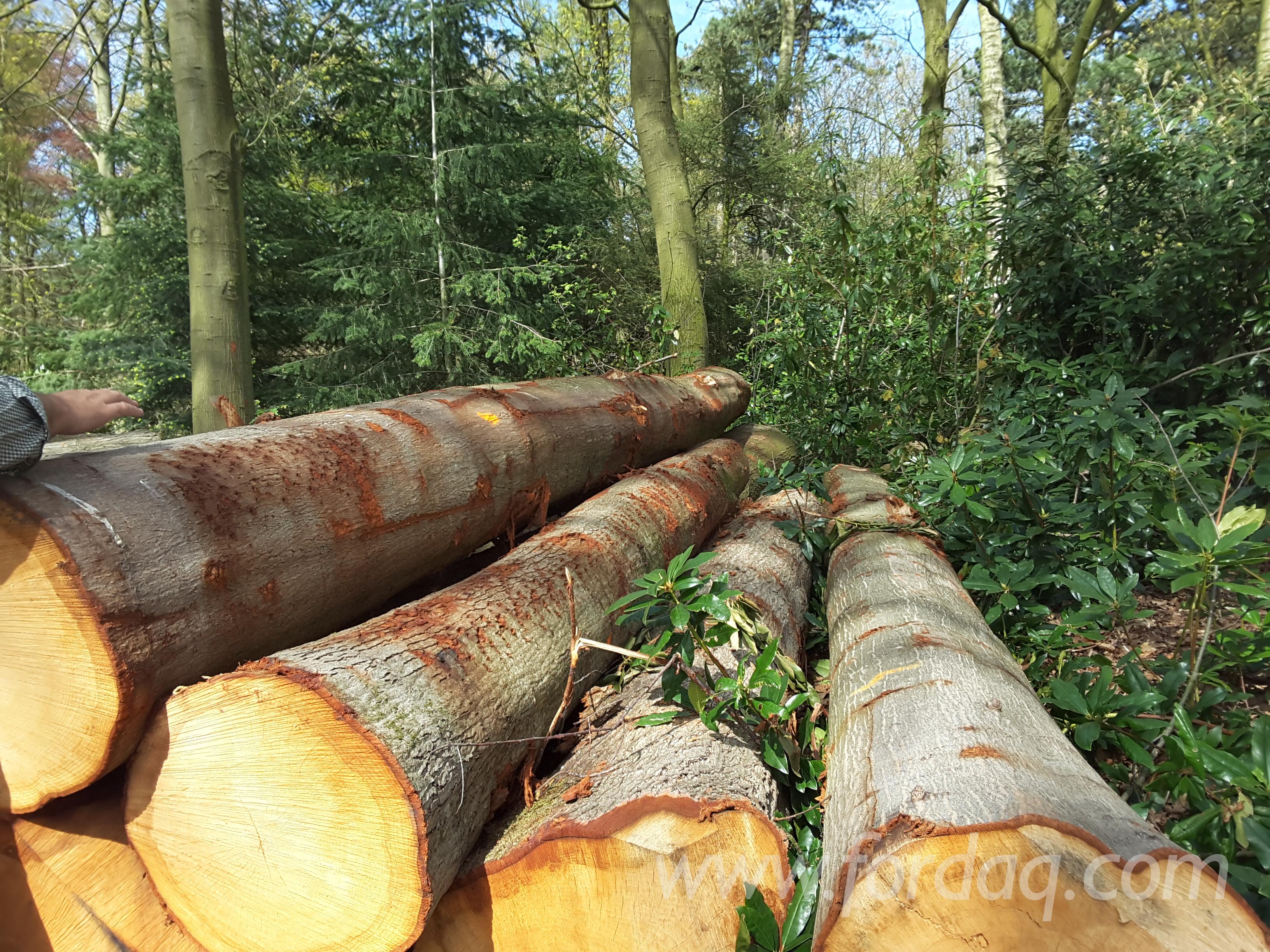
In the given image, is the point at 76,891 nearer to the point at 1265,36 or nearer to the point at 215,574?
the point at 215,574

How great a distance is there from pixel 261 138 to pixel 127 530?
7862 millimetres

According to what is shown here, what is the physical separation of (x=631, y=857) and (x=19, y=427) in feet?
4.85

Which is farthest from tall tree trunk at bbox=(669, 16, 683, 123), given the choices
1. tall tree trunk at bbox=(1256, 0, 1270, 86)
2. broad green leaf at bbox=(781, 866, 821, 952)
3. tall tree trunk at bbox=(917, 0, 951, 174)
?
broad green leaf at bbox=(781, 866, 821, 952)

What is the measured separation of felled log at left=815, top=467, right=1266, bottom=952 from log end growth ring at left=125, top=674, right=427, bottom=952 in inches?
31.9

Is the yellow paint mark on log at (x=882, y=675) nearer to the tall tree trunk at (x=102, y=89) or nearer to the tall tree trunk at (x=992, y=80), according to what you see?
the tall tree trunk at (x=102, y=89)

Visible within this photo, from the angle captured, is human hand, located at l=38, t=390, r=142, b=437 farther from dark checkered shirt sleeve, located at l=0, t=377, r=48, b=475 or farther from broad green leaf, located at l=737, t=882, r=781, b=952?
broad green leaf, located at l=737, t=882, r=781, b=952

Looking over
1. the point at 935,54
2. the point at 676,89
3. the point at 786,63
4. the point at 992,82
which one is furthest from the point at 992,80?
the point at 786,63

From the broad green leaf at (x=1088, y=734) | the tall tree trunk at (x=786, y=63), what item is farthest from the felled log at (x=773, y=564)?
the tall tree trunk at (x=786, y=63)

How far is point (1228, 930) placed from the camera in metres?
0.88

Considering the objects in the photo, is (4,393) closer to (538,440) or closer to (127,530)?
(127,530)

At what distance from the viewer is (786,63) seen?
46.6ft

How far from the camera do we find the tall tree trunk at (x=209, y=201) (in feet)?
14.0

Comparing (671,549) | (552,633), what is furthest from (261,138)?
(552,633)

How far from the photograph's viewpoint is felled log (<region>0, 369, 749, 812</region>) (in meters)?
1.31
